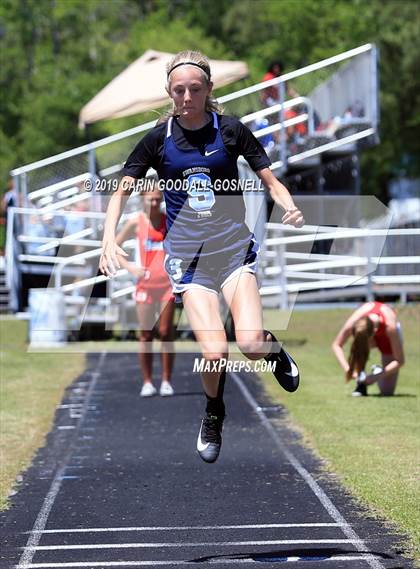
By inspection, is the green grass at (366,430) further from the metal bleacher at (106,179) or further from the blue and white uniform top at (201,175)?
the metal bleacher at (106,179)

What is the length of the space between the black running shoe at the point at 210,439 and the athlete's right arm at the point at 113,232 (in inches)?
41.3

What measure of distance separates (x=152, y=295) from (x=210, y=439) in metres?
6.23

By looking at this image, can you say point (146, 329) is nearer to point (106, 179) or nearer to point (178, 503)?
point (178, 503)

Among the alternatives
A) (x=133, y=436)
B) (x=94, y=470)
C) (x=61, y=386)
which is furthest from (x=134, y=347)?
(x=94, y=470)

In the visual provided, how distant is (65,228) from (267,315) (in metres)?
3.91

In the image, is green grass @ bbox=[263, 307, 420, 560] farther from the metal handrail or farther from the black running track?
the metal handrail

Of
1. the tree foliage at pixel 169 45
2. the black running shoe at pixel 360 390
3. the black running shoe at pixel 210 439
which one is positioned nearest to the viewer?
the black running shoe at pixel 210 439

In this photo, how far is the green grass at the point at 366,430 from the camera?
8.47 meters

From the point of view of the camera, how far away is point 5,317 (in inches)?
903

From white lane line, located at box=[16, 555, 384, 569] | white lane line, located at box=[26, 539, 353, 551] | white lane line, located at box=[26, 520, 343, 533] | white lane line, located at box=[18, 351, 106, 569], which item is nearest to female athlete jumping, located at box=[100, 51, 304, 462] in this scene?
white lane line, located at box=[26, 539, 353, 551]

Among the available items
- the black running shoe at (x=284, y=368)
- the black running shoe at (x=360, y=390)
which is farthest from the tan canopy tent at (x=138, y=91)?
the black running shoe at (x=284, y=368)

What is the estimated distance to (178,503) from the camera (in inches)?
334

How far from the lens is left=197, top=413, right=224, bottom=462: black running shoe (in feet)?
23.5

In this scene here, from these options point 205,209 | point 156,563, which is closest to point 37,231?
point 205,209
